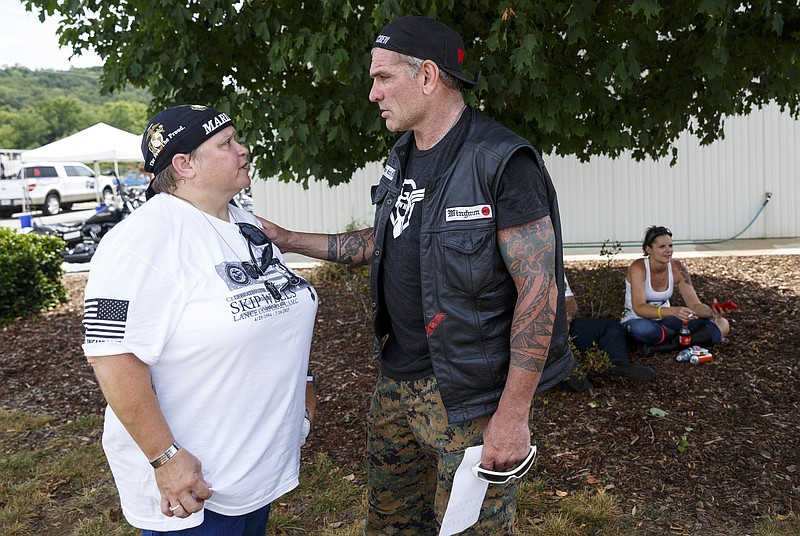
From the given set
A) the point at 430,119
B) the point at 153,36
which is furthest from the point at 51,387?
the point at 430,119

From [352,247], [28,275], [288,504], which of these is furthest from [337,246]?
[28,275]

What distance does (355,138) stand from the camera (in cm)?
481

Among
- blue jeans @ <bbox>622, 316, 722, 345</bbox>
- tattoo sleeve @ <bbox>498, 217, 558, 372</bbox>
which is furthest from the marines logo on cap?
blue jeans @ <bbox>622, 316, 722, 345</bbox>

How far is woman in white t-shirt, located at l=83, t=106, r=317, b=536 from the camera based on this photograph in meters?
1.94

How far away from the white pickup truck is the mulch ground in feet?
75.7

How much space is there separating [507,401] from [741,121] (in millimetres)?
12066

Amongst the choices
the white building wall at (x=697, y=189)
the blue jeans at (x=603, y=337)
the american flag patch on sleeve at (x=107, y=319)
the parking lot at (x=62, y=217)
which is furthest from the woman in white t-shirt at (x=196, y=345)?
the parking lot at (x=62, y=217)

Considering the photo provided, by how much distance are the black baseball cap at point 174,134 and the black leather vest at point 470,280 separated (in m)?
0.73

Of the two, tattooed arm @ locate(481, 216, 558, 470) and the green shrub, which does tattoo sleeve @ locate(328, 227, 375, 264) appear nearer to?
tattooed arm @ locate(481, 216, 558, 470)

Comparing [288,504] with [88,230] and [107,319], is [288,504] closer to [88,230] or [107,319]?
[107,319]

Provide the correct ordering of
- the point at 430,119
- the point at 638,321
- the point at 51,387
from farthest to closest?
the point at 51,387 → the point at 638,321 → the point at 430,119

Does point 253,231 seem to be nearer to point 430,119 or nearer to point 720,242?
point 430,119

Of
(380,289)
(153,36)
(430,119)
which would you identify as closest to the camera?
(430,119)

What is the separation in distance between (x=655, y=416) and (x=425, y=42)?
10.7ft
